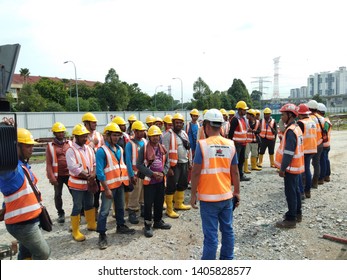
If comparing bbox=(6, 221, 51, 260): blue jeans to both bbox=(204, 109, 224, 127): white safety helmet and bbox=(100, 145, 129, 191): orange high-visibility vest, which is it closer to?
bbox=(100, 145, 129, 191): orange high-visibility vest

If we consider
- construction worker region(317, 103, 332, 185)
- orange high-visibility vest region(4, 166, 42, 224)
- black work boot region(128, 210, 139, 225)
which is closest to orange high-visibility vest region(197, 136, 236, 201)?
orange high-visibility vest region(4, 166, 42, 224)

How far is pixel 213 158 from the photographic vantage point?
11.6 feet

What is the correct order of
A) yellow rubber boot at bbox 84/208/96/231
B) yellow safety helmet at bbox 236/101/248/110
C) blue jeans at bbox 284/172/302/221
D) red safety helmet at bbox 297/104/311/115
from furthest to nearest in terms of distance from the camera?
yellow safety helmet at bbox 236/101/248/110
red safety helmet at bbox 297/104/311/115
yellow rubber boot at bbox 84/208/96/231
blue jeans at bbox 284/172/302/221

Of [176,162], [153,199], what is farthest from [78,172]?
[176,162]

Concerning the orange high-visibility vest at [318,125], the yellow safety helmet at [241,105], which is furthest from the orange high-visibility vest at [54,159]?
the orange high-visibility vest at [318,125]

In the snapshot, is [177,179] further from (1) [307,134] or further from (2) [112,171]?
(1) [307,134]

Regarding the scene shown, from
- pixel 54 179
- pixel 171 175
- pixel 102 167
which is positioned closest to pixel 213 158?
pixel 102 167

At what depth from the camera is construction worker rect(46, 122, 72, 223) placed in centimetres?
539

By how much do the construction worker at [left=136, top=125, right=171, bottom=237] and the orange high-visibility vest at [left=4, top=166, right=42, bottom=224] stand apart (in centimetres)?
208

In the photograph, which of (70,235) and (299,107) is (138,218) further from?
(299,107)

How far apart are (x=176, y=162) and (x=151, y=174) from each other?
1.11m

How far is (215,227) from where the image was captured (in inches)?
140

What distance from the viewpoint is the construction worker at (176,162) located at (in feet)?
19.3

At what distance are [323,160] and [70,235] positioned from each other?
6.47 metres
